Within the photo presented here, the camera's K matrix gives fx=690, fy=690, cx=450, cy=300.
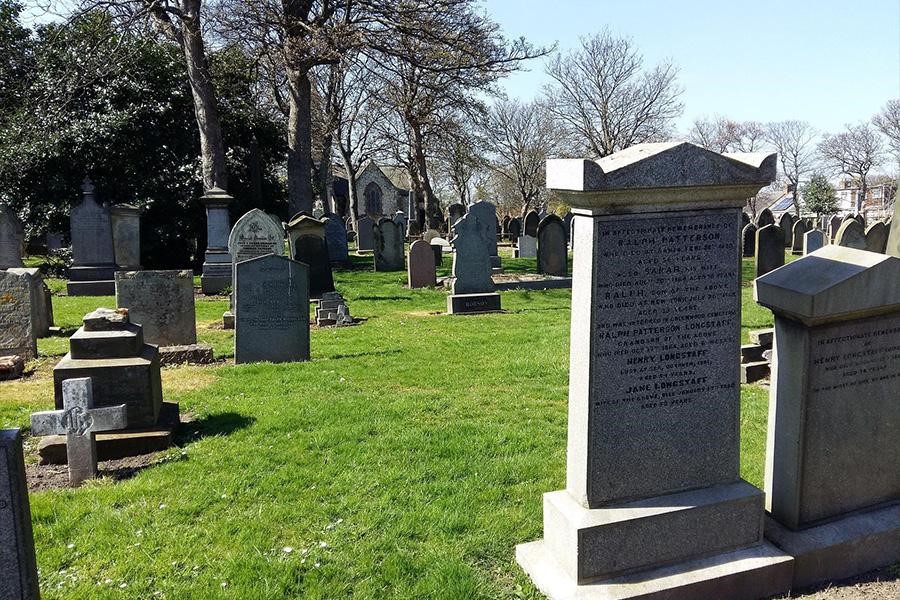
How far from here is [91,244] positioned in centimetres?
1748

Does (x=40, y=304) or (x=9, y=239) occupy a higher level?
(x=9, y=239)

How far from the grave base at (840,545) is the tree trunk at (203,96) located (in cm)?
1794

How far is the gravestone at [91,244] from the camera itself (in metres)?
17.2

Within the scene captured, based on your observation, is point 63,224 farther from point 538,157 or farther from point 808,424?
point 538,157

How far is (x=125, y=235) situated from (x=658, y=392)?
17.6 m

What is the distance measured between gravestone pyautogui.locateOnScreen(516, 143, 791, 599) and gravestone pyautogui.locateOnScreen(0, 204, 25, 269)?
14.8 metres

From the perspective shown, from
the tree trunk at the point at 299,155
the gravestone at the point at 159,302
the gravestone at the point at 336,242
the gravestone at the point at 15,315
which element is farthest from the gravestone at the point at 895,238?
the gravestone at the point at 336,242

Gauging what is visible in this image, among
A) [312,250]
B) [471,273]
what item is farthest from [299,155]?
[471,273]

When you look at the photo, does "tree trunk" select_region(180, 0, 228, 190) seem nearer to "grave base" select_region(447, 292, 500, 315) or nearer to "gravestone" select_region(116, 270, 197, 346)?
"grave base" select_region(447, 292, 500, 315)

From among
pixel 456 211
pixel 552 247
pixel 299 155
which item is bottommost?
pixel 552 247

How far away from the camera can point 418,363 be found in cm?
881

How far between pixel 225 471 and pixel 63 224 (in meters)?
18.7

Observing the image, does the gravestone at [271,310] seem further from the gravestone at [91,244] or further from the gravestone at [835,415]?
the gravestone at [91,244]

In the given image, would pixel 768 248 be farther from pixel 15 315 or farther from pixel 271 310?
pixel 15 315
